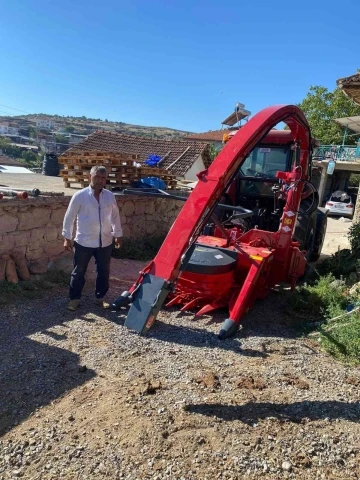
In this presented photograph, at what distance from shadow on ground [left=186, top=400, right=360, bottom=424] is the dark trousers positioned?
2409 mm

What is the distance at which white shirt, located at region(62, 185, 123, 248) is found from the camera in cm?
482

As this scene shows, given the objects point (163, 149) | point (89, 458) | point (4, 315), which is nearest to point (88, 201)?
point (4, 315)

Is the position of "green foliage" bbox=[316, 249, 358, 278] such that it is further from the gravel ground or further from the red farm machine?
the gravel ground

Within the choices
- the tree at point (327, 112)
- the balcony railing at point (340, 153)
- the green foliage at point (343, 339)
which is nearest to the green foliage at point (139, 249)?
the green foliage at point (343, 339)

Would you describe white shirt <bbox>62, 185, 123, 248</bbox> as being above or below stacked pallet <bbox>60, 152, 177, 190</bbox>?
below

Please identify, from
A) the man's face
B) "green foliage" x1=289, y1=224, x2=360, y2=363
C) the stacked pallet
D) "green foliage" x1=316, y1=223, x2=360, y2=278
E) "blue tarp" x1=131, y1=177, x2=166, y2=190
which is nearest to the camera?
"green foliage" x1=289, y1=224, x2=360, y2=363

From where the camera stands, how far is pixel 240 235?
585cm

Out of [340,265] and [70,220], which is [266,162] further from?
[70,220]

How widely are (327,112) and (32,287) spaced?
35247 mm

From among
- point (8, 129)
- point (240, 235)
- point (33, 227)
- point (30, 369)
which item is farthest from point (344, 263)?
point (8, 129)

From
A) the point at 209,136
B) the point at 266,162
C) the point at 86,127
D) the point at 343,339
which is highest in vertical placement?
the point at 86,127

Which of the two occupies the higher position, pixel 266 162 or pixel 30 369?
pixel 266 162

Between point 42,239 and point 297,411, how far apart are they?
4.70 meters

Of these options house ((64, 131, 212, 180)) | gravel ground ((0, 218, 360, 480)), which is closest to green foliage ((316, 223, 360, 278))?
gravel ground ((0, 218, 360, 480))
